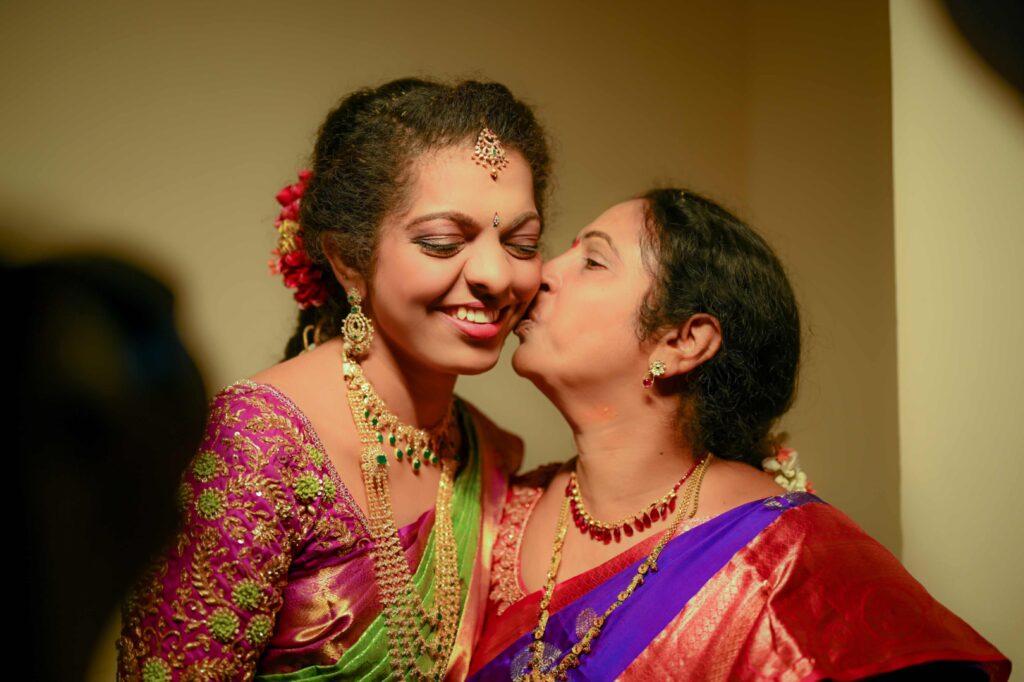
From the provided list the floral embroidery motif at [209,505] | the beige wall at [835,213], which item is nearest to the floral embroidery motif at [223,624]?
the floral embroidery motif at [209,505]

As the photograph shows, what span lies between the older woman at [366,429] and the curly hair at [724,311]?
27cm

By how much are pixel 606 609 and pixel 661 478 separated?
0.30m

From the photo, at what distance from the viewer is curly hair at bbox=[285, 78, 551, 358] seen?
63.7 inches

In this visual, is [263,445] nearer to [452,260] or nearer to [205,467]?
[205,467]

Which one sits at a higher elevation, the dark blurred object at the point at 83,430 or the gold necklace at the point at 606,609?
the dark blurred object at the point at 83,430

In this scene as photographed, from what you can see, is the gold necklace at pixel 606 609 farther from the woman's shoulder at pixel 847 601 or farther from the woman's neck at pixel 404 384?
the woman's neck at pixel 404 384

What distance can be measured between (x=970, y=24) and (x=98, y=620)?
1.67 metres

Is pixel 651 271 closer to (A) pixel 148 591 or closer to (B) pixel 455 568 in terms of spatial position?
(B) pixel 455 568

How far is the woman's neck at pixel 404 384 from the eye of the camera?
1.72 meters

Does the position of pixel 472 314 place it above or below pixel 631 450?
above

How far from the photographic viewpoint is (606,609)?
160 cm

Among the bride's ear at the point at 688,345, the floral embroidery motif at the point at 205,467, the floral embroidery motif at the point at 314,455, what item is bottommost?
the floral embroidery motif at the point at 314,455

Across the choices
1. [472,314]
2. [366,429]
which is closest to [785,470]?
[472,314]

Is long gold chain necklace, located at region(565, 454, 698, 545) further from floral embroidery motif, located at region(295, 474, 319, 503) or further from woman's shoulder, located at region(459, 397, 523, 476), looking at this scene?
floral embroidery motif, located at region(295, 474, 319, 503)
